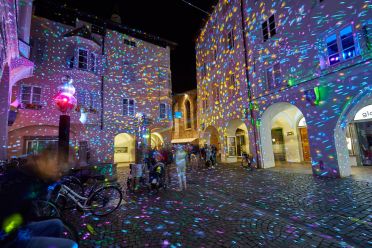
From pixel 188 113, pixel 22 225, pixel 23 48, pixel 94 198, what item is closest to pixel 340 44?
pixel 94 198

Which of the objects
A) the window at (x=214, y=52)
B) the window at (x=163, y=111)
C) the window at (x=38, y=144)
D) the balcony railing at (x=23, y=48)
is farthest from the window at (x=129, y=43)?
the window at (x=38, y=144)

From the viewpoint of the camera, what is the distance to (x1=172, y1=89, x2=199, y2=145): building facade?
30.7m

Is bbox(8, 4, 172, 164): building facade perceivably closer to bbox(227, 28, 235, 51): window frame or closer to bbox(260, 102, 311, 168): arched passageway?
bbox(227, 28, 235, 51): window frame

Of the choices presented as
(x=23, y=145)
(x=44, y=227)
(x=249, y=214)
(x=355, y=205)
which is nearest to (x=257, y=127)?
(x=355, y=205)

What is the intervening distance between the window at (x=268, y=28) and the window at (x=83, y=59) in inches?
571

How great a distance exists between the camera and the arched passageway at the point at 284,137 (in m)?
13.1

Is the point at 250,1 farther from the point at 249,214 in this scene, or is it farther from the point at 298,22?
the point at 249,214

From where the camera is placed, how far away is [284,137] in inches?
639

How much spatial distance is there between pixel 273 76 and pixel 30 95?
17.2 metres

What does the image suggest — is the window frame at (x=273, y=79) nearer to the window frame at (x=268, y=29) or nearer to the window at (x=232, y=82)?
the window frame at (x=268, y=29)

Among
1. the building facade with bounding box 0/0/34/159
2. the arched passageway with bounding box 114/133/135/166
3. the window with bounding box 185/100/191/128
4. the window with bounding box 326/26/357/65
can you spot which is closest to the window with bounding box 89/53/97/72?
the building facade with bounding box 0/0/34/159

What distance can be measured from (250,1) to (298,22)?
5.30 m

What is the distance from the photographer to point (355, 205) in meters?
5.21

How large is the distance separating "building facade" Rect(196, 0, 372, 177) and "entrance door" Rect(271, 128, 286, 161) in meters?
0.09
